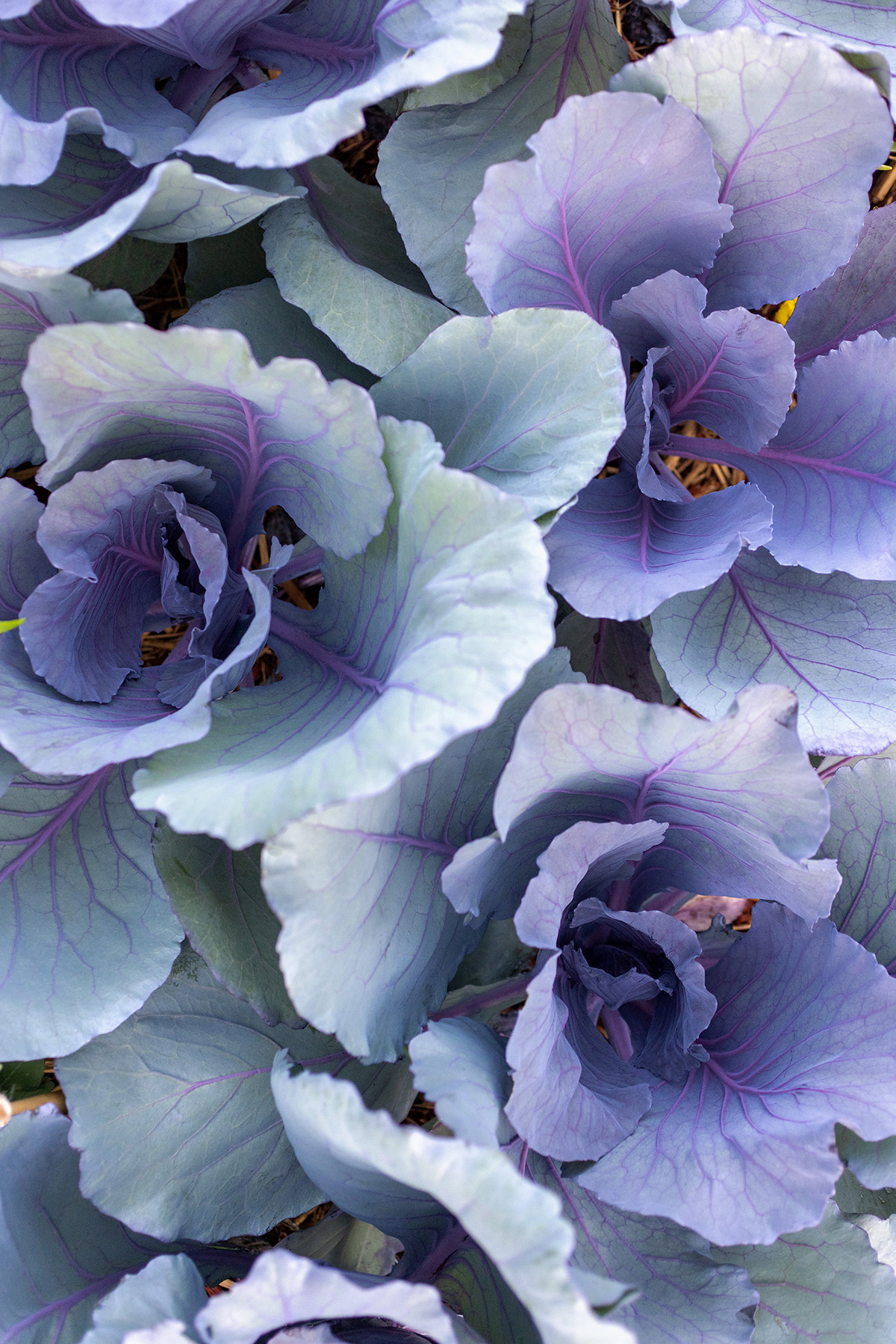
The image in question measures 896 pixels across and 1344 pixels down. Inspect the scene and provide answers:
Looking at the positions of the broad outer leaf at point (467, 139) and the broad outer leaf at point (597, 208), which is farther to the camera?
the broad outer leaf at point (467, 139)

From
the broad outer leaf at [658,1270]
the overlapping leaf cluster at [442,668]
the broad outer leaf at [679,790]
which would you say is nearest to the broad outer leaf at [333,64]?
the overlapping leaf cluster at [442,668]

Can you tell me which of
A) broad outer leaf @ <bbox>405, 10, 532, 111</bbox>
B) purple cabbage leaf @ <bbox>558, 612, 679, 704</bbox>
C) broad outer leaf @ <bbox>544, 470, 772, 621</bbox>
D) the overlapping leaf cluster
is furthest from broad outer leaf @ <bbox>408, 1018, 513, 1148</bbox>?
broad outer leaf @ <bbox>405, 10, 532, 111</bbox>

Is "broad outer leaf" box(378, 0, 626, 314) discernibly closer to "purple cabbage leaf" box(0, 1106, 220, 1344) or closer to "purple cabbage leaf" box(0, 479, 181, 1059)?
"purple cabbage leaf" box(0, 479, 181, 1059)

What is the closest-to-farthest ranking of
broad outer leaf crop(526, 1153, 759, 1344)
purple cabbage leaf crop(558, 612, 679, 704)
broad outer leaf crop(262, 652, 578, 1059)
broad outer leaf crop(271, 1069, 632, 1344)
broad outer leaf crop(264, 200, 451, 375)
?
broad outer leaf crop(271, 1069, 632, 1344), broad outer leaf crop(262, 652, 578, 1059), broad outer leaf crop(526, 1153, 759, 1344), broad outer leaf crop(264, 200, 451, 375), purple cabbage leaf crop(558, 612, 679, 704)

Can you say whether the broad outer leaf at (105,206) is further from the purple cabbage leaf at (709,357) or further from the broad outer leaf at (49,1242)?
the broad outer leaf at (49,1242)

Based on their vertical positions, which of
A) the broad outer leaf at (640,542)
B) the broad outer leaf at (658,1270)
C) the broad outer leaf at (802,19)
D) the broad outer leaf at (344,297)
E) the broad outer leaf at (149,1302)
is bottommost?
the broad outer leaf at (658,1270)

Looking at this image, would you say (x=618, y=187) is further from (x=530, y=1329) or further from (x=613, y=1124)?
(x=530, y=1329)
